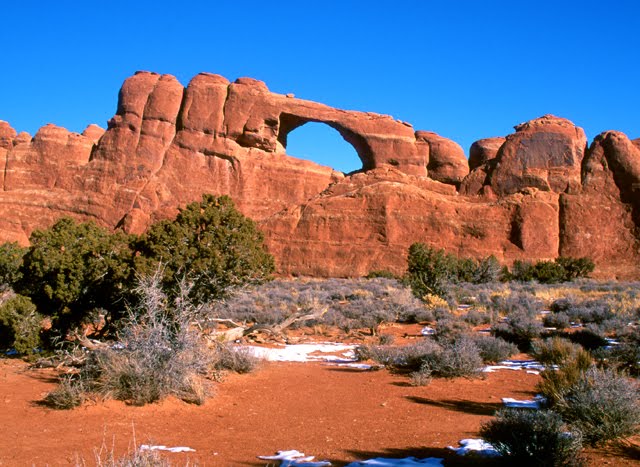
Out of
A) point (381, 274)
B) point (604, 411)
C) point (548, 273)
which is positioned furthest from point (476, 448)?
point (381, 274)

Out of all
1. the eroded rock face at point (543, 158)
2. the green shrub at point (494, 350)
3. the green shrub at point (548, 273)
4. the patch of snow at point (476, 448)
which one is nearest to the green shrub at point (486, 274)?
the green shrub at point (548, 273)

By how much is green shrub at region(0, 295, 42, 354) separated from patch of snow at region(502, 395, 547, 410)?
8008mm

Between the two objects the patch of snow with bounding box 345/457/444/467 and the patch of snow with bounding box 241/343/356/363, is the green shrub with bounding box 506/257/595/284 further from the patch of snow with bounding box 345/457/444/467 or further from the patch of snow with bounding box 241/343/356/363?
the patch of snow with bounding box 345/457/444/467

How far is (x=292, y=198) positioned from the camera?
165ft

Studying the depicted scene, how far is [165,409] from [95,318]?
4467 mm

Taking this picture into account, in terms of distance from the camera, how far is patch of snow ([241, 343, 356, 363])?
34.4 ft

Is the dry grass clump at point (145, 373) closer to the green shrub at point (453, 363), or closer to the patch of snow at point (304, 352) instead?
the patch of snow at point (304, 352)

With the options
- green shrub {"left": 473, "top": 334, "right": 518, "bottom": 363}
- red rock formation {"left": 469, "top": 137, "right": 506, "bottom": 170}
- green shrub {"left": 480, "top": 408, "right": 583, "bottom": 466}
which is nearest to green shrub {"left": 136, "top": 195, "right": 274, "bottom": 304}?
green shrub {"left": 473, "top": 334, "right": 518, "bottom": 363}

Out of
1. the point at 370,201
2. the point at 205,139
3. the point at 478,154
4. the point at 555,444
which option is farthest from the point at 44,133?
the point at 555,444

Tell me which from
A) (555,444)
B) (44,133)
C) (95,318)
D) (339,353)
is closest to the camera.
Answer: (555,444)

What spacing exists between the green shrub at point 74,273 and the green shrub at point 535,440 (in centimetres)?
684

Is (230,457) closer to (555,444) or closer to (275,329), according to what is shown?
(555,444)

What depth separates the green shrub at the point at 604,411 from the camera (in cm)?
464

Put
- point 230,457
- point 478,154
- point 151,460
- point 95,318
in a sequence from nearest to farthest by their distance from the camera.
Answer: point 151,460
point 230,457
point 95,318
point 478,154
